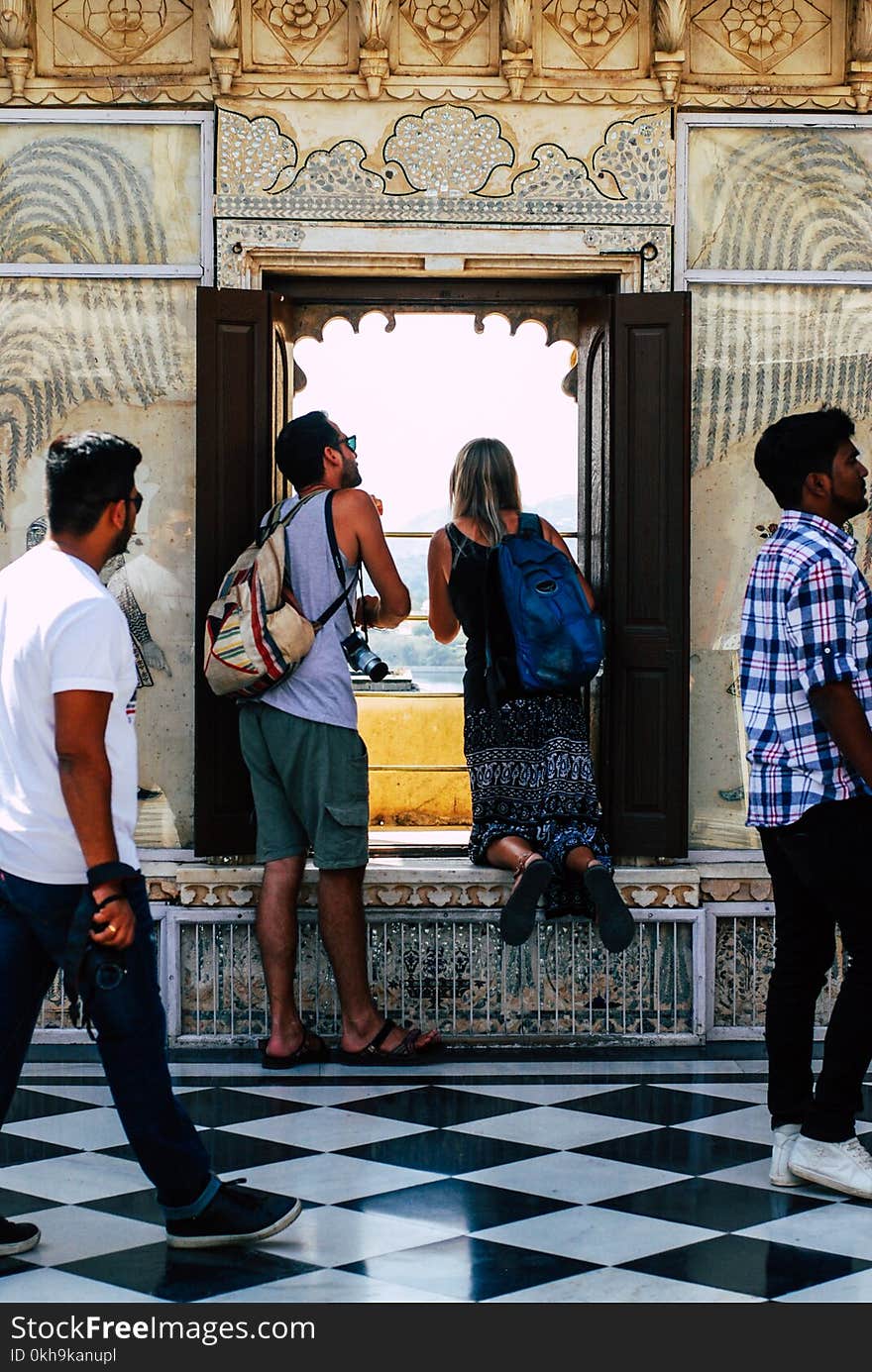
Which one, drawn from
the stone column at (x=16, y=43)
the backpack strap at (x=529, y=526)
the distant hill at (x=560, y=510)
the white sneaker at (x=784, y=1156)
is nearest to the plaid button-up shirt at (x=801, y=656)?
the white sneaker at (x=784, y=1156)

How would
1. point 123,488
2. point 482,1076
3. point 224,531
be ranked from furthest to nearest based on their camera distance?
point 224,531, point 482,1076, point 123,488

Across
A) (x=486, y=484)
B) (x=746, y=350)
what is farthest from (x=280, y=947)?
(x=746, y=350)

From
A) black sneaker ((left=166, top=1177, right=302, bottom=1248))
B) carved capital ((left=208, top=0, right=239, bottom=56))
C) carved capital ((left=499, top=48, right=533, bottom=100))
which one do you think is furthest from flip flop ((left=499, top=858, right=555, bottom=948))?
carved capital ((left=208, top=0, right=239, bottom=56))

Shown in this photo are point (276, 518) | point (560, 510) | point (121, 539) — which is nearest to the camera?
point (121, 539)

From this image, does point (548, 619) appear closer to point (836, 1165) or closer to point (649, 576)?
point (649, 576)

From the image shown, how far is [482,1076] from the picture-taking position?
16.2ft

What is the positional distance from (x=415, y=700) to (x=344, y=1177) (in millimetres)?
3302

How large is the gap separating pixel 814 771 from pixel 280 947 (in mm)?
1995

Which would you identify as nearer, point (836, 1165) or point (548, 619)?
point (836, 1165)

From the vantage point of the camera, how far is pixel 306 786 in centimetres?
511

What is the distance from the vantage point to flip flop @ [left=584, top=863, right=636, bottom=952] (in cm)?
485

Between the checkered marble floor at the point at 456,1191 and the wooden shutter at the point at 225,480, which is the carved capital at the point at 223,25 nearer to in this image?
the wooden shutter at the point at 225,480

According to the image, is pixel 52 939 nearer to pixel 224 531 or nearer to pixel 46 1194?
pixel 46 1194
